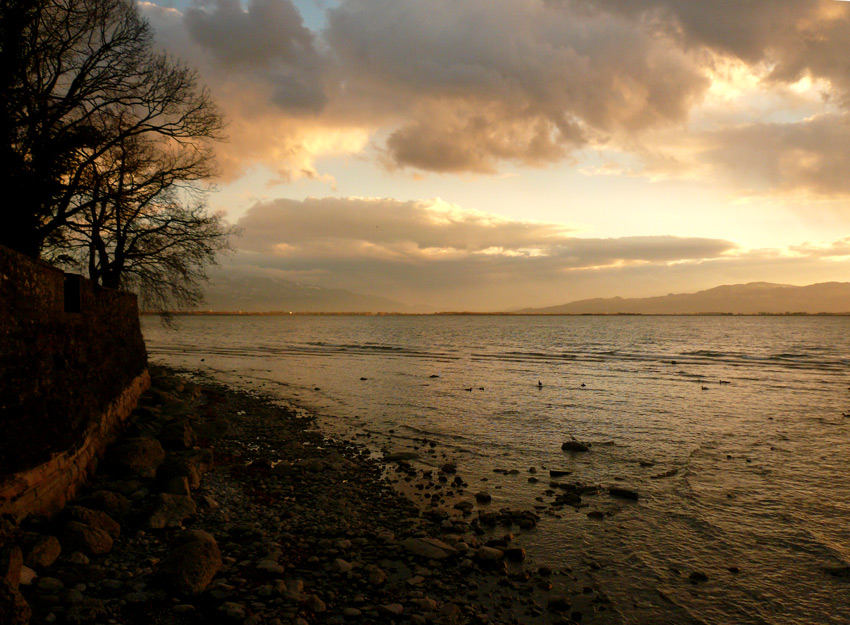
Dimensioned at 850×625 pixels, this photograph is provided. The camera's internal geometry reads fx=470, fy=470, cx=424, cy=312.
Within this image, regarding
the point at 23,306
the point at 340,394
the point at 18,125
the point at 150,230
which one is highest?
the point at 18,125

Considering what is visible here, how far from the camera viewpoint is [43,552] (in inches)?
241

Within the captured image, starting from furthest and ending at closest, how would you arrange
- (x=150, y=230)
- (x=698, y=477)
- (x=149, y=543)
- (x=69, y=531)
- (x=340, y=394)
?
(x=340, y=394) → (x=150, y=230) → (x=698, y=477) → (x=149, y=543) → (x=69, y=531)

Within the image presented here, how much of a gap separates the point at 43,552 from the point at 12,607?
161 centimetres

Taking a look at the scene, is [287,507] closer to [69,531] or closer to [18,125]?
[69,531]

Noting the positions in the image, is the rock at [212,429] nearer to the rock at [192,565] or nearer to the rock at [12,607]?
the rock at [192,565]

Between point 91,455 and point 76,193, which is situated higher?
point 76,193

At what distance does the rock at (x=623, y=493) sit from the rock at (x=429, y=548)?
204 inches

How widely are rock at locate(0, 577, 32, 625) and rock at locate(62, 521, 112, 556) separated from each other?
1860mm

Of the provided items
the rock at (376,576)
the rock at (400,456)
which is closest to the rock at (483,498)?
the rock at (400,456)

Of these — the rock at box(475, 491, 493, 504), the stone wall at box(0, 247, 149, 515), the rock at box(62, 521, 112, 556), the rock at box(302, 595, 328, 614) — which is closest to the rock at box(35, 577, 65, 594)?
the rock at box(62, 521, 112, 556)

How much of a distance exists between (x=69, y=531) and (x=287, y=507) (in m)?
3.70

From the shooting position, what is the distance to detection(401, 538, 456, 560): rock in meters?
7.77

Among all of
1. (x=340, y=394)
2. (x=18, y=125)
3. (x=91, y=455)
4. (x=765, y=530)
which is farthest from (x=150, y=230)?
(x=765, y=530)

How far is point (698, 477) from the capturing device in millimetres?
12438
